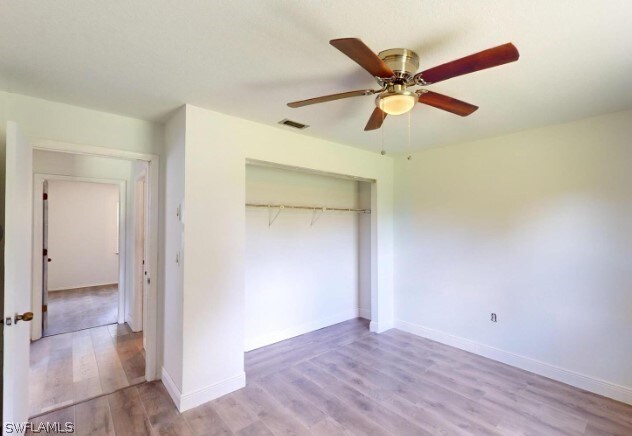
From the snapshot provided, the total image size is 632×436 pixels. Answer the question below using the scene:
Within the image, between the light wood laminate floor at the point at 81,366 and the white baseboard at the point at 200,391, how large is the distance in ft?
1.38

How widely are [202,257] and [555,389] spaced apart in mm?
3267

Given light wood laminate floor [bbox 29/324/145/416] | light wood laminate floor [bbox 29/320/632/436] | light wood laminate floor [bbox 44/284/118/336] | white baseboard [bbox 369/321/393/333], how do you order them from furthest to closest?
1. light wood laminate floor [bbox 44/284/118/336]
2. white baseboard [bbox 369/321/393/333]
3. light wood laminate floor [bbox 29/324/145/416]
4. light wood laminate floor [bbox 29/320/632/436]

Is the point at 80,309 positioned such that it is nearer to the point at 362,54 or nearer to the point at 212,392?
the point at 212,392

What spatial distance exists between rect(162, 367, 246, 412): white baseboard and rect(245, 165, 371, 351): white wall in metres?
0.80

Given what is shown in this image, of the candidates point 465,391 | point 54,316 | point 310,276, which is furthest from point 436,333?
point 54,316

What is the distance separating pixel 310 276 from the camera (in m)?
4.07

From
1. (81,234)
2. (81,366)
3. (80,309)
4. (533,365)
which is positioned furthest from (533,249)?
(81,234)

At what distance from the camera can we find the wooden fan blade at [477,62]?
47.8 inches

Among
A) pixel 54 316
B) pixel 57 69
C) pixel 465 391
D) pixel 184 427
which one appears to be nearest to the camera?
pixel 57 69

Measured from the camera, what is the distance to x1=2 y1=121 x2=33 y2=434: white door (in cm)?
165

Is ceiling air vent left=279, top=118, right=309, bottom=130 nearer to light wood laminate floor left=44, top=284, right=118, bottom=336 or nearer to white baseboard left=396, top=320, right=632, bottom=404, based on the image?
white baseboard left=396, top=320, right=632, bottom=404

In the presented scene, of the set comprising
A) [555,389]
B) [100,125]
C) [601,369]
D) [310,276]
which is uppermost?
[100,125]

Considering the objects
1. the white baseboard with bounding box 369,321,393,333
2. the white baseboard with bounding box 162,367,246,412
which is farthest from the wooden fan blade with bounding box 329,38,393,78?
the white baseboard with bounding box 369,321,393,333

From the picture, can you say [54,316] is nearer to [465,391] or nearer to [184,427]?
[184,427]
